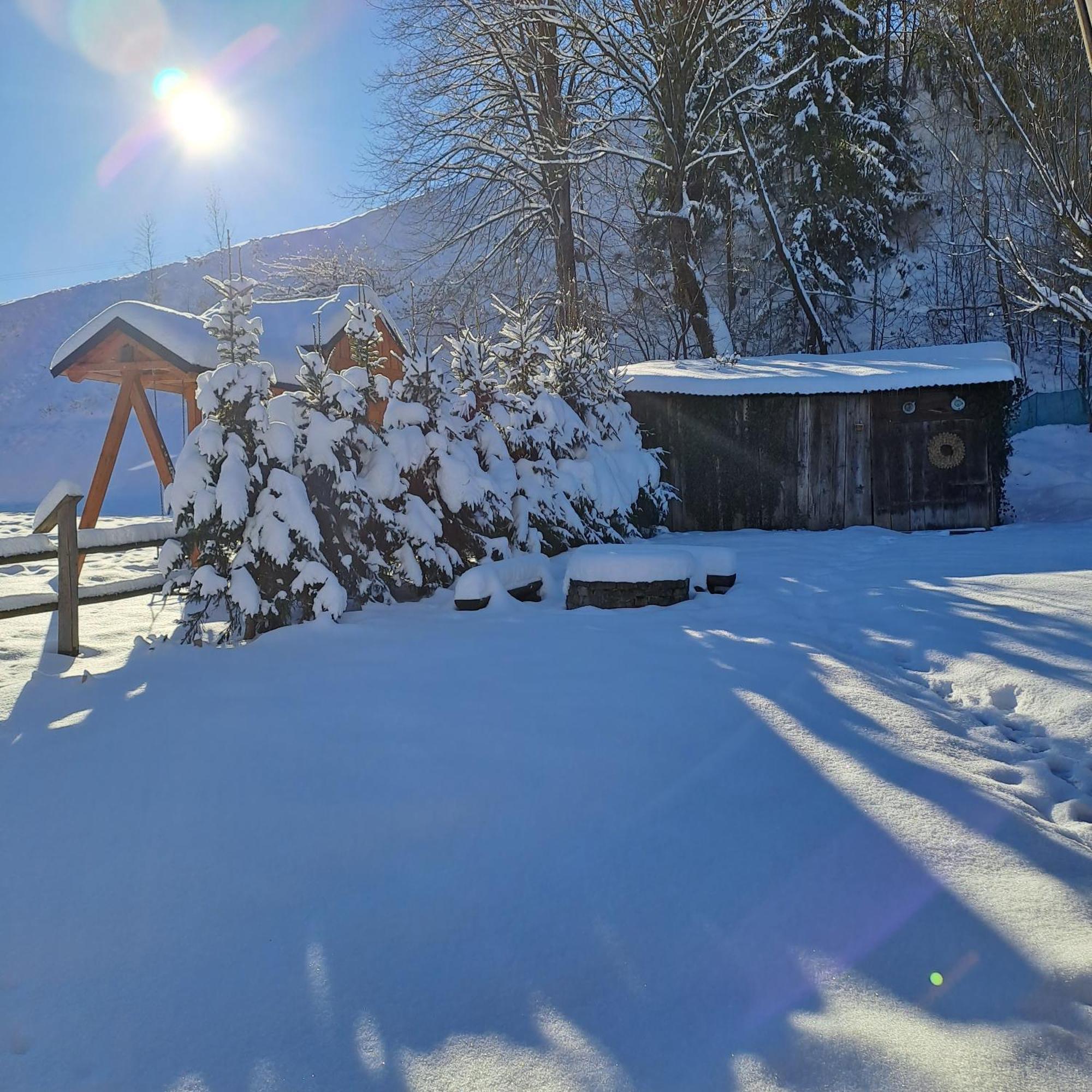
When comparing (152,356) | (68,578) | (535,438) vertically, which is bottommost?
(68,578)

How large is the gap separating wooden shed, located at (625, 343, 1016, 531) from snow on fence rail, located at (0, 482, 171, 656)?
8.54m

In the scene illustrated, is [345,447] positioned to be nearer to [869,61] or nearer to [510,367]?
[510,367]

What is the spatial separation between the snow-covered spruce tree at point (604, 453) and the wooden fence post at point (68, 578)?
4.56 m

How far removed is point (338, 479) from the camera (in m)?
5.71

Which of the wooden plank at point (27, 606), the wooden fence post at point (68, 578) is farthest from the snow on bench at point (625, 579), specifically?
the wooden plank at point (27, 606)

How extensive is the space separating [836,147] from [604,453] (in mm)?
17467

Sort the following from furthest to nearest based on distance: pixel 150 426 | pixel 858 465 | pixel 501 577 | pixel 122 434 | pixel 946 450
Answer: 1. pixel 858 465
2. pixel 946 450
3. pixel 150 426
4. pixel 122 434
5. pixel 501 577

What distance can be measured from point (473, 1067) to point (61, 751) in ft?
8.74

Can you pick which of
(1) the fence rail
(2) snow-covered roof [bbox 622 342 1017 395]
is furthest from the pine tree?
(1) the fence rail

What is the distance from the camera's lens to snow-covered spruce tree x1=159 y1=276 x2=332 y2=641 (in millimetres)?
5246

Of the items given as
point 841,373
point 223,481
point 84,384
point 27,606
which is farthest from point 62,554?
point 84,384

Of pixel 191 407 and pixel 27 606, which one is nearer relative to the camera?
pixel 27 606

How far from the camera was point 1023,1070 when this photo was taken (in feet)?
5.63

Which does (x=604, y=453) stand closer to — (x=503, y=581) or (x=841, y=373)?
(x=503, y=581)
